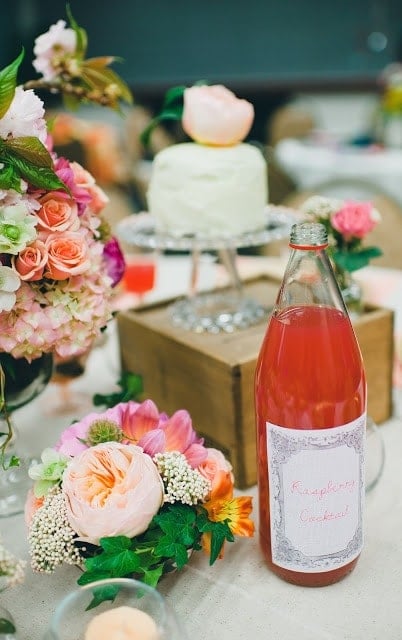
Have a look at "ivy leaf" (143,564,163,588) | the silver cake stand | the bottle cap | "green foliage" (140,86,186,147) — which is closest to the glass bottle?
the bottle cap

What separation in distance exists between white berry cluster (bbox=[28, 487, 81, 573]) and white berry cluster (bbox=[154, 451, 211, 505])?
10 cm

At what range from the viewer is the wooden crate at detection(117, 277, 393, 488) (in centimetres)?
93

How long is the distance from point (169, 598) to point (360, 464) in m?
0.23

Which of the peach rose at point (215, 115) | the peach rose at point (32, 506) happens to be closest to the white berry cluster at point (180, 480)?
the peach rose at point (32, 506)

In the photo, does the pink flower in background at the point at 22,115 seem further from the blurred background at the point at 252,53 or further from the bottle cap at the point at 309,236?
the blurred background at the point at 252,53

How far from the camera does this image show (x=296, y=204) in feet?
6.61

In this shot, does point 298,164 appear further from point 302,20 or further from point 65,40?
point 302,20

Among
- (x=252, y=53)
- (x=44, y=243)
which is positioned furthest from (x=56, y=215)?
(x=252, y=53)

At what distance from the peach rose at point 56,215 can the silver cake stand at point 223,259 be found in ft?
0.76

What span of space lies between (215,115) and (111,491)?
1.84ft

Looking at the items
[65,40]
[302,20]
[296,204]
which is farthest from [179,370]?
[302,20]

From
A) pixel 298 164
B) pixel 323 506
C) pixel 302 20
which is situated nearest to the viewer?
pixel 323 506

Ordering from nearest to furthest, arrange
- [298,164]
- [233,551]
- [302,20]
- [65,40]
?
[233,551] → [65,40] → [298,164] → [302,20]

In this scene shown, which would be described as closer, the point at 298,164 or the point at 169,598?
the point at 169,598
